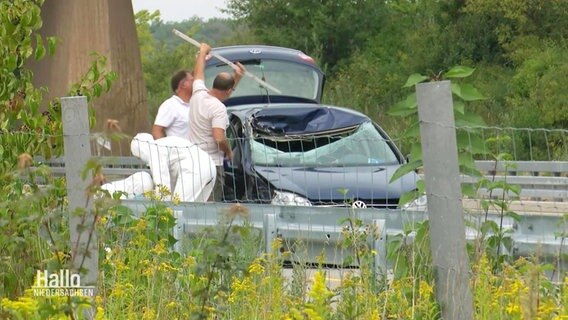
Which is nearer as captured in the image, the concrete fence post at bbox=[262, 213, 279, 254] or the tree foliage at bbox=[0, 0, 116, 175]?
the concrete fence post at bbox=[262, 213, 279, 254]

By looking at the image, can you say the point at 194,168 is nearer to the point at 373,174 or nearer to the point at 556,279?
the point at 373,174

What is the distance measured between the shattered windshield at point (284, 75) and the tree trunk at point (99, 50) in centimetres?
467

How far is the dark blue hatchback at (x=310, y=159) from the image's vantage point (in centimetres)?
1238

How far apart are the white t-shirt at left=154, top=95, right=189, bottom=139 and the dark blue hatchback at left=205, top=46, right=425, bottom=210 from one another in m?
0.50

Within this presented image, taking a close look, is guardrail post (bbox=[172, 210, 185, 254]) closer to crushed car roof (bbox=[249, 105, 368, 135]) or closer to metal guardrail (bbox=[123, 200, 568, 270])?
metal guardrail (bbox=[123, 200, 568, 270])

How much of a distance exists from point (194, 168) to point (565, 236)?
5.06 m

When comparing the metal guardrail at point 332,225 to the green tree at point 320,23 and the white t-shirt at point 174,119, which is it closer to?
the white t-shirt at point 174,119

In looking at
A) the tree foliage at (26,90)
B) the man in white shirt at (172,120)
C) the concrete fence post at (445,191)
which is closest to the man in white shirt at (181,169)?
the man in white shirt at (172,120)

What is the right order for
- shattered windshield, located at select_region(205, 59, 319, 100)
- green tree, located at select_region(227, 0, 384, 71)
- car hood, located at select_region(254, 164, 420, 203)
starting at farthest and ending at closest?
green tree, located at select_region(227, 0, 384, 71) < shattered windshield, located at select_region(205, 59, 319, 100) < car hood, located at select_region(254, 164, 420, 203)

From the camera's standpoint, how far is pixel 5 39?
9.48 m

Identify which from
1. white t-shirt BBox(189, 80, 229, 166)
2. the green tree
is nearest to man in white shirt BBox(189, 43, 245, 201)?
white t-shirt BBox(189, 80, 229, 166)

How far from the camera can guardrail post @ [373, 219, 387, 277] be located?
299 inches

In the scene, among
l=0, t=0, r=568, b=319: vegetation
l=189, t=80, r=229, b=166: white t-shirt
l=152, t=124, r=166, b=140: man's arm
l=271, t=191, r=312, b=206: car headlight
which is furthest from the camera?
l=152, t=124, r=166, b=140: man's arm

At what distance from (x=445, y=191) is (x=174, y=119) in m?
7.40
